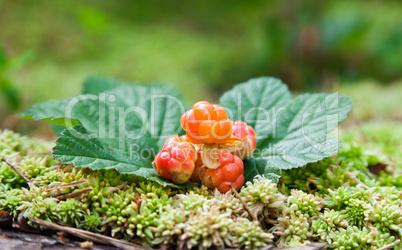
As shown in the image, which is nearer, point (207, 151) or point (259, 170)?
point (207, 151)

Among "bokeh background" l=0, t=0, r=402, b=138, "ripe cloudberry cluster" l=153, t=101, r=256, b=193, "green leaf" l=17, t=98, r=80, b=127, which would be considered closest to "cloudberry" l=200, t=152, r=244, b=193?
"ripe cloudberry cluster" l=153, t=101, r=256, b=193

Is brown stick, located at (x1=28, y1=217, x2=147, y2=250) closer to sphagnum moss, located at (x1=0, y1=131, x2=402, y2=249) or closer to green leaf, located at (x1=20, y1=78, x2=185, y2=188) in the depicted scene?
sphagnum moss, located at (x1=0, y1=131, x2=402, y2=249)

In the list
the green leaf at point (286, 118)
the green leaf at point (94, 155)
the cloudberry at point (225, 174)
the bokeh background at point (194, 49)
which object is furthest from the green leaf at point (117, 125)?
the bokeh background at point (194, 49)

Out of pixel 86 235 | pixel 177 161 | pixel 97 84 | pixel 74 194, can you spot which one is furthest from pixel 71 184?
pixel 97 84

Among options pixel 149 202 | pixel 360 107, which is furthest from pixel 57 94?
pixel 360 107

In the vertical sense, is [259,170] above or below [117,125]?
below

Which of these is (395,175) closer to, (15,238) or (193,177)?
(193,177)

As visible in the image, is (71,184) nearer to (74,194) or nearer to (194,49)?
(74,194)
